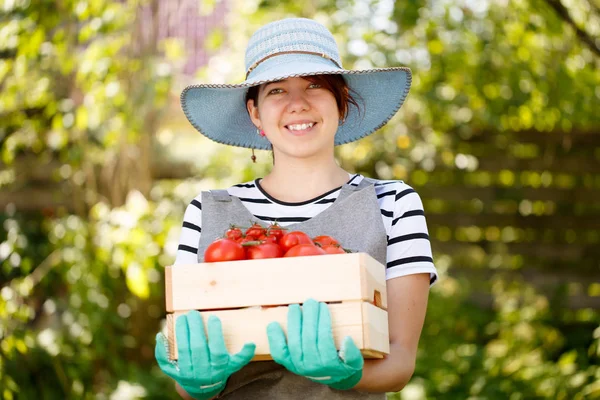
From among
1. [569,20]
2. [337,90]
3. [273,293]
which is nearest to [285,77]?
[337,90]

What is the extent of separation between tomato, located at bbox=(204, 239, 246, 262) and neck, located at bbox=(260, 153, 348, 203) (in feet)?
1.23

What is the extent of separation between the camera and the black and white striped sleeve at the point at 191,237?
193 centimetres

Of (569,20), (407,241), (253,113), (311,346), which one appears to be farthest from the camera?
(569,20)

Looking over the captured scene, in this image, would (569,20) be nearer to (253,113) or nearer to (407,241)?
(253,113)

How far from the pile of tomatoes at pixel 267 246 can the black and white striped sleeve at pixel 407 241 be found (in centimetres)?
19

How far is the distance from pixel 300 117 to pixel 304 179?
0.16 m

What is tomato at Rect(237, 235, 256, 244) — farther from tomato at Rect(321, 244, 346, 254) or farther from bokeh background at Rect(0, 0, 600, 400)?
bokeh background at Rect(0, 0, 600, 400)

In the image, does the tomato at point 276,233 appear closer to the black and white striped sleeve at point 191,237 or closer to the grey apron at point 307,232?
the grey apron at point 307,232

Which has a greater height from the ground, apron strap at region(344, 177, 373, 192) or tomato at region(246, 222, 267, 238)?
apron strap at region(344, 177, 373, 192)

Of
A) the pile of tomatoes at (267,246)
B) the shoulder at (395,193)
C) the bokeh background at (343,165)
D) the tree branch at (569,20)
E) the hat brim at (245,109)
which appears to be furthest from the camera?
the bokeh background at (343,165)

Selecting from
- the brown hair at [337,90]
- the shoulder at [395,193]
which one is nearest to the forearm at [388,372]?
the shoulder at [395,193]

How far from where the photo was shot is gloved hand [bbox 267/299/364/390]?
149 cm

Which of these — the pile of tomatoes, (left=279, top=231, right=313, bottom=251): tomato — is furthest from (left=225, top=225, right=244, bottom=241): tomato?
(left=279, top=231, right=313, bottom=251): tomato

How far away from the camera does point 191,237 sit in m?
1.95
